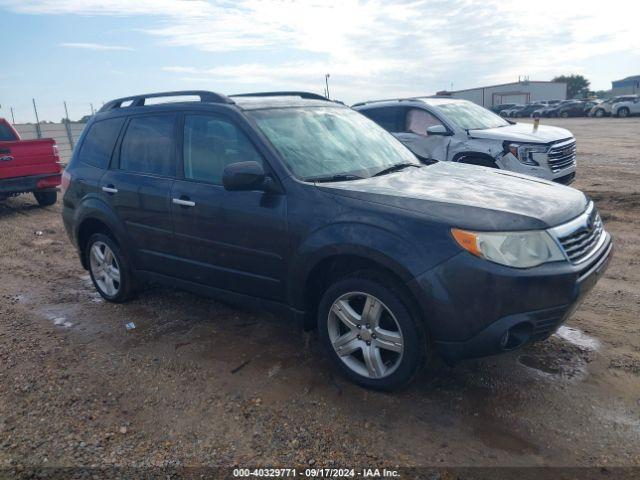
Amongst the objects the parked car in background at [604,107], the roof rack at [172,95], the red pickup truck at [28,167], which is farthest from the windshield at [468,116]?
the parked car in background at [604,107]

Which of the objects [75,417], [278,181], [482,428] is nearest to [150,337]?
[75,417]

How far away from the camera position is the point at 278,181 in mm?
3602

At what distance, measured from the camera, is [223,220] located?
12.7ft

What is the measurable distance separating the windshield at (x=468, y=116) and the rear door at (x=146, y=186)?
5397mm

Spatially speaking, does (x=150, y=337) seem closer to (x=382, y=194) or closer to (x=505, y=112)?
(x=382, y=194)

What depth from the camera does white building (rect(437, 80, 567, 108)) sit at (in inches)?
2628

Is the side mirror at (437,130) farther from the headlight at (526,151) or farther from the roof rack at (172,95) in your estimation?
the roof rack at (172,95)

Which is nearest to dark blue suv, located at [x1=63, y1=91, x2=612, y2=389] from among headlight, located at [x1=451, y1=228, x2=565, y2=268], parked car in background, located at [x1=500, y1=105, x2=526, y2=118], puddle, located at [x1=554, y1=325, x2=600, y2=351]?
headlight, located at [x1=451, y1=228, x2=565, y2=268]

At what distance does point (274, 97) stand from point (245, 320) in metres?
1.98

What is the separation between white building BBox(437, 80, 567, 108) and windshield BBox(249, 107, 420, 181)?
65.6 metres

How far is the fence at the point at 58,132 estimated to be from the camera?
67.9ft

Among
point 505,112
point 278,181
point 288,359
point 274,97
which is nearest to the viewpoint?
point 278,181

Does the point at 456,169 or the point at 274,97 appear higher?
the point at 274,97

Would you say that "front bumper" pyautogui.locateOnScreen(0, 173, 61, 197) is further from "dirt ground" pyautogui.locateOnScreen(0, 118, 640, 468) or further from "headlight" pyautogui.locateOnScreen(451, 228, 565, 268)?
"headlight" pyautogui.locateOnScreen(451, 228, 565, 268)
